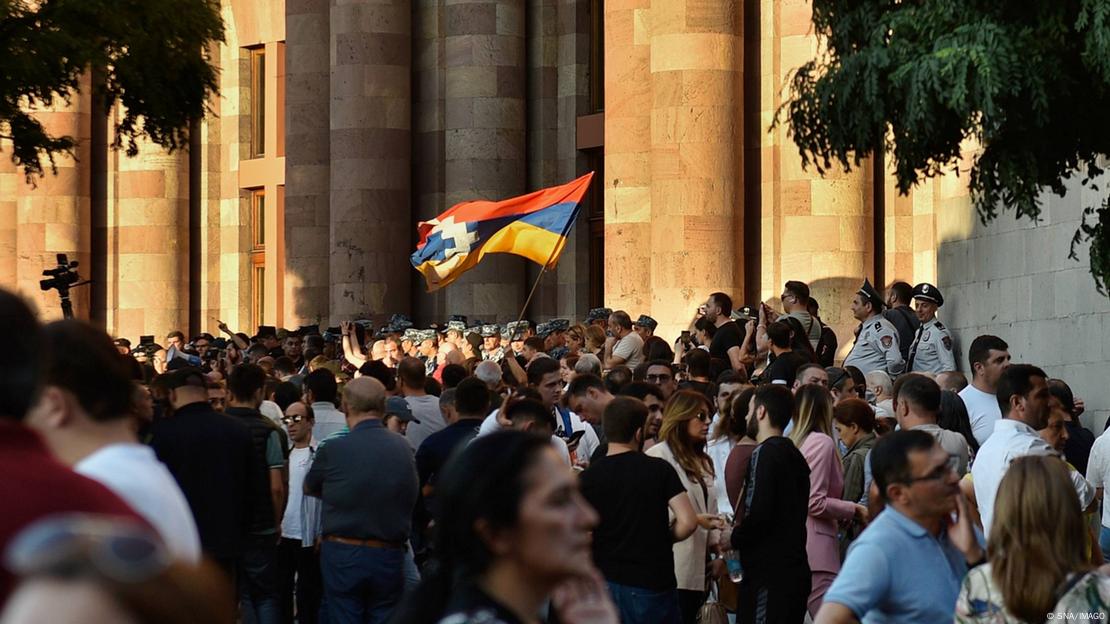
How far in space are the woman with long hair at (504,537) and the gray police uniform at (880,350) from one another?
13536 millimetres

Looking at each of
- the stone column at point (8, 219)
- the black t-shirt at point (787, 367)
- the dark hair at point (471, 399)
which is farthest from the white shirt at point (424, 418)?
the stone column at point (8, 219)

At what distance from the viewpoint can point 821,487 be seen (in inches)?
433

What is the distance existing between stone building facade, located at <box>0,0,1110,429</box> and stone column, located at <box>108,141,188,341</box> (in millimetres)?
49

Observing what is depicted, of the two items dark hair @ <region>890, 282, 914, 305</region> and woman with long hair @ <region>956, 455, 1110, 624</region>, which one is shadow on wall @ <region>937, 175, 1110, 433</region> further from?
woman with long hair @ <region>956, 455, 1110, 624</region>

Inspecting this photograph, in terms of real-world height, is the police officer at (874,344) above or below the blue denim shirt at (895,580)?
above

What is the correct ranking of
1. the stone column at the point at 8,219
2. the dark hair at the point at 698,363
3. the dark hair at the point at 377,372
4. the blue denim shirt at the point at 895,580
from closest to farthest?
the blue denim shirt at the point at 895,580, the dark hair at the point at 698,363, the dark hair at the point at 377,372, the stone column at the point at 8,219

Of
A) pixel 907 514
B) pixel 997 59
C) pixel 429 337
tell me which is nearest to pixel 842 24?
pixel 997 59

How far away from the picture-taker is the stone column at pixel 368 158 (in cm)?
3150

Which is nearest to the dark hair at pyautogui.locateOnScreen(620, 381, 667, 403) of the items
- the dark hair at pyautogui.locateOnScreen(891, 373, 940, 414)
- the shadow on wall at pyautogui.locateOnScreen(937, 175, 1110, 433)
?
the dark hair at pyautogui.locateOnScreen(891, 373, 940, 414)

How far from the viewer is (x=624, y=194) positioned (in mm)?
27531

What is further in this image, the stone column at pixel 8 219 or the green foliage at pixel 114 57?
the stone column at pixel 8 219

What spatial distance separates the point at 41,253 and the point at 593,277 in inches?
486

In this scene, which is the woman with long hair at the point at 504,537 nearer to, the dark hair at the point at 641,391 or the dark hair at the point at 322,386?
the dark hair at the point at 641,391

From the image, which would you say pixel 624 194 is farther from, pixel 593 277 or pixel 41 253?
pixel 41 253
